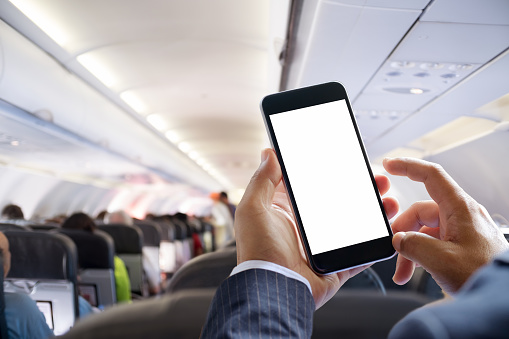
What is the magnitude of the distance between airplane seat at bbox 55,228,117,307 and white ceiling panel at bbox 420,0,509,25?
10.6ft

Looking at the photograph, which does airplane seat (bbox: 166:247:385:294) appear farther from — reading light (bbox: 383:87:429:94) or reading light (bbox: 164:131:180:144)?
Result: reading light (bbox: 164:131:180:144)

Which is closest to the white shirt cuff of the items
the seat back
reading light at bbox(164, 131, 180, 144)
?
the seat back

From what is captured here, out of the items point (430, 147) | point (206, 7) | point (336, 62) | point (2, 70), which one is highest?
point (206, 7)

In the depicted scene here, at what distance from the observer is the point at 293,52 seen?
156 inches

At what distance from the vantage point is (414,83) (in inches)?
149

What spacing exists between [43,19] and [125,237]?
9.37 feet

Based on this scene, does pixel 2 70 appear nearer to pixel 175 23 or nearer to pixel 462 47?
pixel 175 23

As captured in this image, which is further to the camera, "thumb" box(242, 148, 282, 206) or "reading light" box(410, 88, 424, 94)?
"reading light" box(410, 88, 424, 94)

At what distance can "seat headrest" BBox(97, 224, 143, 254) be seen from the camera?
6258mm

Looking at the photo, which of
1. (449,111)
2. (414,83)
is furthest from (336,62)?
(449,111)

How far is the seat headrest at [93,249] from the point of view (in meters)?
4.45

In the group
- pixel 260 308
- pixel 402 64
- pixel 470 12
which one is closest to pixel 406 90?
pixel 402 64

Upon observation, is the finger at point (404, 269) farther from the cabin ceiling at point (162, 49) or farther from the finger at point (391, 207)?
the cabin ceiling at point (162, 49)

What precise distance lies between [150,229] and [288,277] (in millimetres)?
6937
